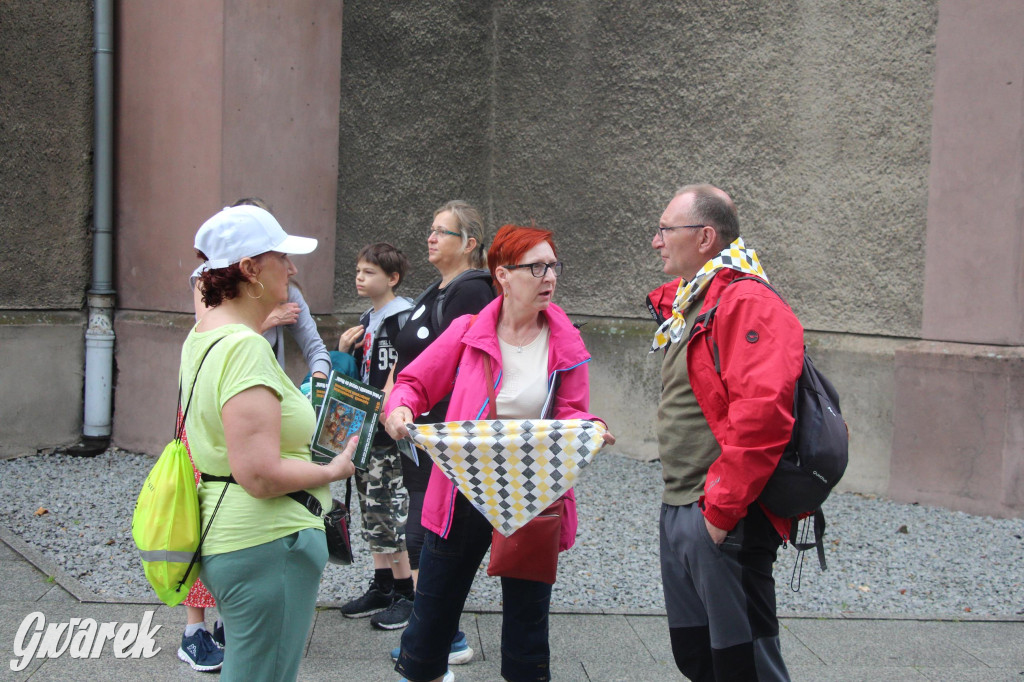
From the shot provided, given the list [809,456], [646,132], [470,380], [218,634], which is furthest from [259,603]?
[646,132]

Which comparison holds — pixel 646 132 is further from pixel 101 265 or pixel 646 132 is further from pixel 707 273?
pixel 707 273

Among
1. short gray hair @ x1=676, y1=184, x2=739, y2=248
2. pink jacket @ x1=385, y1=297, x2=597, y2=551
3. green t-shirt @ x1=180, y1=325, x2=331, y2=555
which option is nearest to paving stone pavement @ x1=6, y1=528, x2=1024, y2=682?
pink jacket @ x1=385, y1=297, x2=597, y2=551

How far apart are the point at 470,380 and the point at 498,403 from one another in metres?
0.12

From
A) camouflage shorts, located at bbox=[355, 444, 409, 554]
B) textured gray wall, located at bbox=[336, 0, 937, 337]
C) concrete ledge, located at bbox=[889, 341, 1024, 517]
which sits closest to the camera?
camouflage shorts, located at bbox=[355, 444, 409, 554]

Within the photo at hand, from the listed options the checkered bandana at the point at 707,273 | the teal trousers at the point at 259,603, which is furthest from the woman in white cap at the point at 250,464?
the checkered bandana at the point at 707,273

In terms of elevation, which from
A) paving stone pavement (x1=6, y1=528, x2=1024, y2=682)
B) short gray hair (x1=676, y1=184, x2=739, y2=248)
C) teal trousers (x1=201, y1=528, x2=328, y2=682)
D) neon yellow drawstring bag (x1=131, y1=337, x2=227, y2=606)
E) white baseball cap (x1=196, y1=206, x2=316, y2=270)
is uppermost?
short gray hair (x1=676, y1=184, x2=739, y2=248)

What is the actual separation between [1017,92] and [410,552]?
4.91 m

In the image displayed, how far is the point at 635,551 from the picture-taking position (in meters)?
5.28

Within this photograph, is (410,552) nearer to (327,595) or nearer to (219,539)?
(327,595)

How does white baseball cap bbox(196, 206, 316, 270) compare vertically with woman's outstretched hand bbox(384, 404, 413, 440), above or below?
above

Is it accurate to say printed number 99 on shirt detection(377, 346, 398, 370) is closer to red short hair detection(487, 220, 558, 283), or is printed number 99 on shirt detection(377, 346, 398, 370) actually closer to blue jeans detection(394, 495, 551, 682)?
red short hair detection(487, 220, 558, 283)

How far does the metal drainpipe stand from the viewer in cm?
668

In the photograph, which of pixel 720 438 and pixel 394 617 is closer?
pixel 720 438

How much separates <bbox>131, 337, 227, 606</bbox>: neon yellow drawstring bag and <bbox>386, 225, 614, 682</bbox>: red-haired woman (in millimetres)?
838
